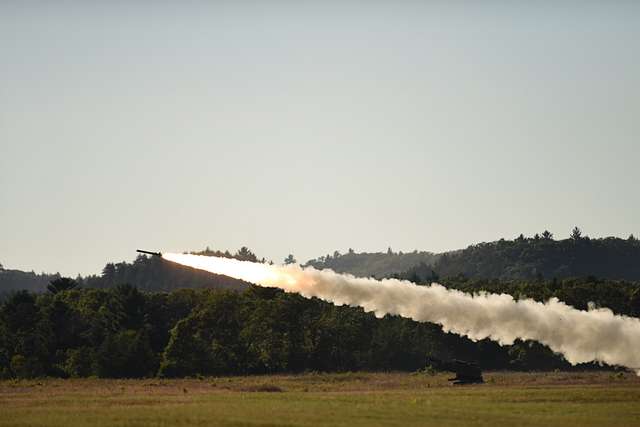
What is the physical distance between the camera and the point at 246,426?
5725 centimetres

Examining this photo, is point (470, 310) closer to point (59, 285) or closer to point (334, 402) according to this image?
point (334, 402)

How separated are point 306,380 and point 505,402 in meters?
31.1

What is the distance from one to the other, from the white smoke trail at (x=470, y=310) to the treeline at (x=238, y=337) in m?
30.7

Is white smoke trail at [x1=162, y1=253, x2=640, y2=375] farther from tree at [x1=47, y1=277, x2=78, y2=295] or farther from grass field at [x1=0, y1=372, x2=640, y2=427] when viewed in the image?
tree at [x1=47, y1=277, x2=78, y2=295]

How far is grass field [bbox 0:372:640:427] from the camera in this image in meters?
59.9

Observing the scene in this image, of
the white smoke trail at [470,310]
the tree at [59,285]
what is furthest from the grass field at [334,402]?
the tree at [59,285]

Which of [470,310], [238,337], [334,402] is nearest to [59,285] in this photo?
[238,337]

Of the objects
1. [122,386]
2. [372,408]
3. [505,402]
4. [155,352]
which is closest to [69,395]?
[122,386]

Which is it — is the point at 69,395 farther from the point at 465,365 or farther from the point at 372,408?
the point at 465,365

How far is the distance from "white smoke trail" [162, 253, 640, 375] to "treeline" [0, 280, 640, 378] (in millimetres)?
30658

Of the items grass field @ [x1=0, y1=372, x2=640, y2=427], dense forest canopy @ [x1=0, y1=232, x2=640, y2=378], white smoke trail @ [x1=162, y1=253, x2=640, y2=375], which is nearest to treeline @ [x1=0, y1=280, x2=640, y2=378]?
dense forest canopy @ [x1=0, y1=232, x2=640, y2=378]

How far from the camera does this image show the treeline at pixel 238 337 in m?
115

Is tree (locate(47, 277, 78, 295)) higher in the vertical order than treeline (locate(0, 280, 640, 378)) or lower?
higher

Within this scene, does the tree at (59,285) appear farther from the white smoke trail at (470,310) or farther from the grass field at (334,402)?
the white smoke trail at (470,310)
